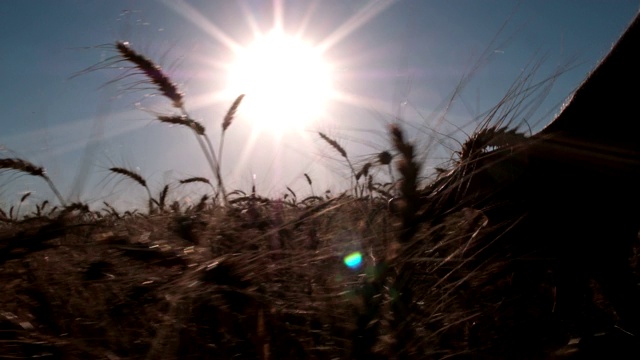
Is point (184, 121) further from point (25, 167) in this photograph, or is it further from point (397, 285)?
point (397, 285)

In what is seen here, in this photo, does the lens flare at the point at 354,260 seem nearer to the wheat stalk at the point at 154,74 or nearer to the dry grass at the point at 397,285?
the dry grass at the point at 397,285

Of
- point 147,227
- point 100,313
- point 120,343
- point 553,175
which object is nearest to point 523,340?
point 553,175

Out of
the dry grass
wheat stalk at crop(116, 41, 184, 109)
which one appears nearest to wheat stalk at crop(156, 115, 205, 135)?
wheat stalk at crop(116, 41, 184, 109)

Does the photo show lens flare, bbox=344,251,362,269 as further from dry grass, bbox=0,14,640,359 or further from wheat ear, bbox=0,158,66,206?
wheat ear, bbox=0,158,66,206

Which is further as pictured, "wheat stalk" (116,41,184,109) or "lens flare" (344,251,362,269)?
"wheat stalk" (116,41,184,109)

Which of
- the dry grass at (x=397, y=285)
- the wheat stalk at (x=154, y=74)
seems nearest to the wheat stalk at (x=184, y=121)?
the wheat stalk at (x=154, y=74)

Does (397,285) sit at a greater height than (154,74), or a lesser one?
lesser

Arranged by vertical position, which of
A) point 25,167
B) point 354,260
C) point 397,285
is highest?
point 25,167

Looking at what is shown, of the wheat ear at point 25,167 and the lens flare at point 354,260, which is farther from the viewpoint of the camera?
the wheat ear at point 25,167

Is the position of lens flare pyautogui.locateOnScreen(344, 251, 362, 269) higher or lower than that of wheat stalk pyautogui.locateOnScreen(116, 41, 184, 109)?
lower

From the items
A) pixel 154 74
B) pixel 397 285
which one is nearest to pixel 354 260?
pixel 397 285

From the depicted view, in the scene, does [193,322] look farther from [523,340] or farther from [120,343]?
[523,340]

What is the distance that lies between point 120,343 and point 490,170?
106 cm

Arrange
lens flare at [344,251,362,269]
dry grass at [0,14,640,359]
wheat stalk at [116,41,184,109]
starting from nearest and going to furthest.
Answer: dry grass at [0,14,640,359]
lens flare at [344,251,362,269]
wheat stalk at [116,41,184,109]
